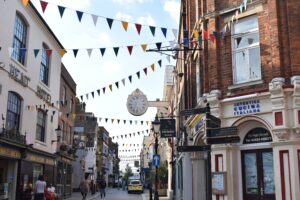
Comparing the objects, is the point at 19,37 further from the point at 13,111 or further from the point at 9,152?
the point at 9,152

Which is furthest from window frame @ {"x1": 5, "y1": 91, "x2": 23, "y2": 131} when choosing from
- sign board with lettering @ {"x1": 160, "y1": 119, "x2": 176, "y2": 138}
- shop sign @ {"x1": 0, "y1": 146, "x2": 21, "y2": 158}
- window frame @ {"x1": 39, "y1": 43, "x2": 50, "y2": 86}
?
sign board with lettering @ {"x1": 160, "y1": 119, "x2": 176, "y2": 138}

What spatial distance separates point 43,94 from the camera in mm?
25266

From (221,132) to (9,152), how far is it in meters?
12.1

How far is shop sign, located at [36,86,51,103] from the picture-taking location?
24.3 metres

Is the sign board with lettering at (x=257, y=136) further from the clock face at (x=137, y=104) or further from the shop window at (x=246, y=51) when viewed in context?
the clock face at (x=137, y=104)

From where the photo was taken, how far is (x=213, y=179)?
1424 centimetres

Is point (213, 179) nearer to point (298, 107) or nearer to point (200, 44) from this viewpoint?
point (298, 107)

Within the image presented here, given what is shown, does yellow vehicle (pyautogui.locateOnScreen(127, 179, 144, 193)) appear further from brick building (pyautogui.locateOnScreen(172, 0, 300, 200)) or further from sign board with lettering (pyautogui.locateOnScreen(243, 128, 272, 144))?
sign board with lettering (pyautogui.locateOnScreen(243, 128, 272, 144))

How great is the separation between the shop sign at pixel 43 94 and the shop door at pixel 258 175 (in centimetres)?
1434

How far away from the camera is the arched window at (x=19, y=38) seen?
20.8 metres

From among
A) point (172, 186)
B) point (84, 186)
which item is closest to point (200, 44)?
point (84, 186)

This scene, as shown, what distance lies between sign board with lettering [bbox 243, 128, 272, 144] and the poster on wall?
144cm

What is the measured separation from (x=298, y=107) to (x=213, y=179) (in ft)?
→ 12.7

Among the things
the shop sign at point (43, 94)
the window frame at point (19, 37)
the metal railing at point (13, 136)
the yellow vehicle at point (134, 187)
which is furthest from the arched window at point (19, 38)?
the yellow vehicle at point (134, 187)
